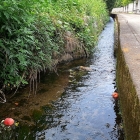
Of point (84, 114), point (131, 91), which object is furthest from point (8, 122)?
point (131, 91)

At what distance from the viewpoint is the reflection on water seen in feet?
10.8

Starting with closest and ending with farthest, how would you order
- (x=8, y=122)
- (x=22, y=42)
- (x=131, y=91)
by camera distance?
(x=131, y=91) < (x=8, y=122) < (x=22, y=42)

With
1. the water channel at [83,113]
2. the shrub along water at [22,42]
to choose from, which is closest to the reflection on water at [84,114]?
the water channel at [83,113]

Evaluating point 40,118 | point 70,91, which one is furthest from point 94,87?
point 40,118

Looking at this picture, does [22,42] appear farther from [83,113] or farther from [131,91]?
[131,91]

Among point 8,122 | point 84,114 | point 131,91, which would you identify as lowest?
point 84,114

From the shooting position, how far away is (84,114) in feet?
12.5

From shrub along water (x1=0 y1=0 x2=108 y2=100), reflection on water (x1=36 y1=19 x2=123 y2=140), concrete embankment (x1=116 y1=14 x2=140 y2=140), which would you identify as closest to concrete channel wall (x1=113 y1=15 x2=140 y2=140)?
concrete embankment (x1=116 y1=14 x2=140 y2=140)

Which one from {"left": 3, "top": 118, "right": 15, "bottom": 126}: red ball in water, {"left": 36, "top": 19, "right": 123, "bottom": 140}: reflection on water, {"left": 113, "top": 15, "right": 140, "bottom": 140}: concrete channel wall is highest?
{"left": 113, "top": 15, "right": 140, "bottom": 140}: concrete channel wall

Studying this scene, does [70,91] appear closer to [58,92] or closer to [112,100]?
[58,92]

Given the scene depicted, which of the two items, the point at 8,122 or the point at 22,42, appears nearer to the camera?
the point at 8,122

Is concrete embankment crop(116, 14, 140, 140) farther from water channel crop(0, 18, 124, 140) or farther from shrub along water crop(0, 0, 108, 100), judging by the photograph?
shrub along water crop(0, 0, 108, 100)

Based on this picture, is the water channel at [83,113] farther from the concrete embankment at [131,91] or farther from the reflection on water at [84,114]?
the concrete embankment at [131,91]

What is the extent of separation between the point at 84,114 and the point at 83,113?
0.12 ft
